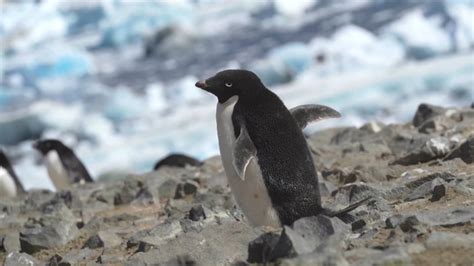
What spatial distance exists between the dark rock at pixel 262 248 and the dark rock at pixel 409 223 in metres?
0.36

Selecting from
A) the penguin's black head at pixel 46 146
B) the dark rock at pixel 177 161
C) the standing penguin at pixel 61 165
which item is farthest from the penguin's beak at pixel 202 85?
the penguin's black head at pixel 46 146

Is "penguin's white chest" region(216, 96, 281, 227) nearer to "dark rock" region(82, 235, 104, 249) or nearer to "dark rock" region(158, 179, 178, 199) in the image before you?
"dark rock" region(82, 235, 104, 249)

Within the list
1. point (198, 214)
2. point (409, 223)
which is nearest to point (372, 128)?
point (198, 214)

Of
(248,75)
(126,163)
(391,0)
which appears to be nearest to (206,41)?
(391,0)

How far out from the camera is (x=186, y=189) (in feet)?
15.4

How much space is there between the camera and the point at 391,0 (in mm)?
20859

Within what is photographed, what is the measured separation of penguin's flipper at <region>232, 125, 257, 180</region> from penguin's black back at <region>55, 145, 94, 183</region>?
5.43 meters

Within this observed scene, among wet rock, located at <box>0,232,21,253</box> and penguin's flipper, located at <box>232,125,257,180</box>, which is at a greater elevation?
penguin's flipper, located at <box>232,125,257,180</box>

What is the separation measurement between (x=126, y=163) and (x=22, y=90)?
9.07m

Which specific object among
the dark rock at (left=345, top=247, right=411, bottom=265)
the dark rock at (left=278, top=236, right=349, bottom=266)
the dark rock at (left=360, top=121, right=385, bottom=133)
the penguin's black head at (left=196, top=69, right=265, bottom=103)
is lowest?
the dark rock at (left=345, top=247, right=411, bottom=265)

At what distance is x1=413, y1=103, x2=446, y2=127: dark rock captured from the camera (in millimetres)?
5609

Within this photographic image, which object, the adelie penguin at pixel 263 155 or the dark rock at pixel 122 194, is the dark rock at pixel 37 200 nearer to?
the dark rock at pixel 122 194

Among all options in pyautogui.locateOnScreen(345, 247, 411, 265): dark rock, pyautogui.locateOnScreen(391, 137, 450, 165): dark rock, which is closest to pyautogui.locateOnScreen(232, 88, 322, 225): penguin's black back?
pyautogui.locateOnScreen(345, 247, 411, 265): dark rock

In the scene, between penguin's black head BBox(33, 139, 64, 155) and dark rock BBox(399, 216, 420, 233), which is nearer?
dark rock BBox(399, 216, 420, 233)
